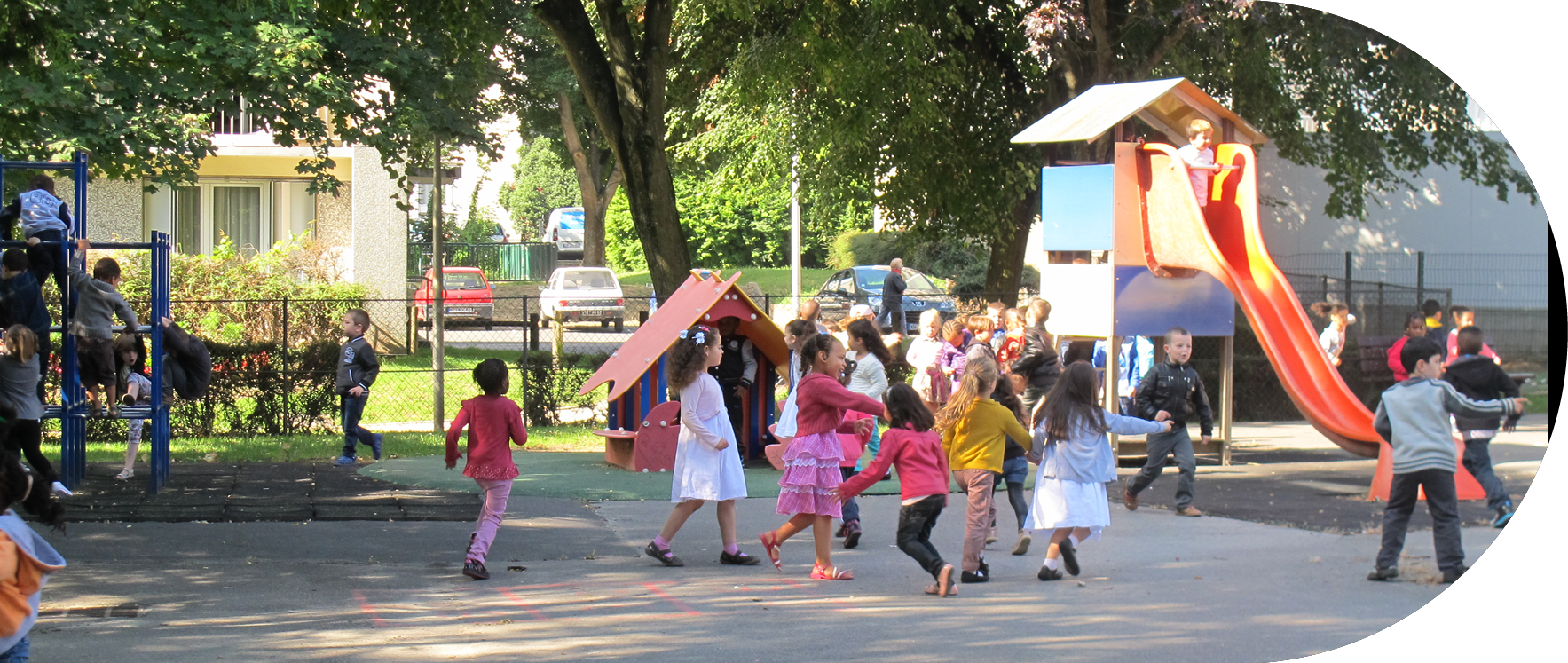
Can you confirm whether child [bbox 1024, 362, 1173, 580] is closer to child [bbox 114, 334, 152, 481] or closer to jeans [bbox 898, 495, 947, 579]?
jeans [bbox 898, 495, 947, 579]

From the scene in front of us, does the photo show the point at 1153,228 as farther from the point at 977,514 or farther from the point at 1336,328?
the point at 977,514

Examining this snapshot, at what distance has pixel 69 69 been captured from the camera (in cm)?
1050

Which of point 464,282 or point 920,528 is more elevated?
point 464,282

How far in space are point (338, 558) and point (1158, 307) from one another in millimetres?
8126

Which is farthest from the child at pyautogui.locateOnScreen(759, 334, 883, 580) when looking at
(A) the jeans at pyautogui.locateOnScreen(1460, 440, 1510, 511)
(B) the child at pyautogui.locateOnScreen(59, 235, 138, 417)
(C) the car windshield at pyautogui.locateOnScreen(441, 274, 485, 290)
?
(C) the car windshield at pyautogui.locateOnScreen(441, 274, 485, 290)

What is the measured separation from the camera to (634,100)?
14414mm

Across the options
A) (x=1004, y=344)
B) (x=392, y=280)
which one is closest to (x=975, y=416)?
(x=1004, y=344)

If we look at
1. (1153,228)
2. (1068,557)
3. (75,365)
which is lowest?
(1068,557)

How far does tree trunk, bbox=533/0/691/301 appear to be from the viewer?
14.4m

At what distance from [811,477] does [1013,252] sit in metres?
13.7

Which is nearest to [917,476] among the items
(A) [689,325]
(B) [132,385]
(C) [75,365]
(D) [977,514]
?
(D) [977,514]

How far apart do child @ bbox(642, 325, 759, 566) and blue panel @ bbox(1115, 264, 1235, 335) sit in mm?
6017

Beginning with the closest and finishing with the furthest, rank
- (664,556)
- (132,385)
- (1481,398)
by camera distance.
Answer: (1481,398) < (664,556) < (132,385)

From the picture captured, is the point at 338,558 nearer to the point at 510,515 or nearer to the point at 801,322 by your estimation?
the point at 510,515
